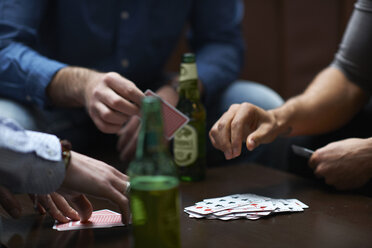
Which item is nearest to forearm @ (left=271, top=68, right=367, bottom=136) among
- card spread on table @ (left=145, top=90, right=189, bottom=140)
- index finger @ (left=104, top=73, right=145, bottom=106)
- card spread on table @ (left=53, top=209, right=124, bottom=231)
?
card spread on table @ (left=145, top=90, right=189, bottom=140)

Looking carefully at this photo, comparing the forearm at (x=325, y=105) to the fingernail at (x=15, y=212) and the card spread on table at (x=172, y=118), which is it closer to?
the card spread on table at (x=172, y=118)

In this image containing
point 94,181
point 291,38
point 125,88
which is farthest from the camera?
point 291,38

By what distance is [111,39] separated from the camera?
1.91 meters

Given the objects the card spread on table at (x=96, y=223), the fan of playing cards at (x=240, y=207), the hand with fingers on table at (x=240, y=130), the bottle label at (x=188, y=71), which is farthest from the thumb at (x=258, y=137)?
the card spread on table at (x=96, y=223)

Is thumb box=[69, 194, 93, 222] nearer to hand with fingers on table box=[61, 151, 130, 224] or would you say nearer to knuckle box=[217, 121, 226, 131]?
hand with fingers on table box=[61, 151, 130, 224]

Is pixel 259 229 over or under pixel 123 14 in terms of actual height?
under

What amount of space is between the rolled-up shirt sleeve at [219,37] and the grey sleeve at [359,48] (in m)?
0.51

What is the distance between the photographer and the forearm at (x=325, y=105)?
1520 mm

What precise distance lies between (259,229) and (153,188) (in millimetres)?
314

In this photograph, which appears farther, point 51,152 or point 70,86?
point 70,86

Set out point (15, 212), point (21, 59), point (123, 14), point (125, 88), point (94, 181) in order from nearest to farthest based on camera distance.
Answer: point (94, 181) < point (15, 212) < point (125, 88) < point (21, 59) < point (123, 14)

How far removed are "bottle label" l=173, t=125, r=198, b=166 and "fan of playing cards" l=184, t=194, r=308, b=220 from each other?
26 centimetres

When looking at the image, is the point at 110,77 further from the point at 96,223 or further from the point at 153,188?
the point at 153,188

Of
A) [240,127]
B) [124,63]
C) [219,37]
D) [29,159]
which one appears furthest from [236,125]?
[219,37]
